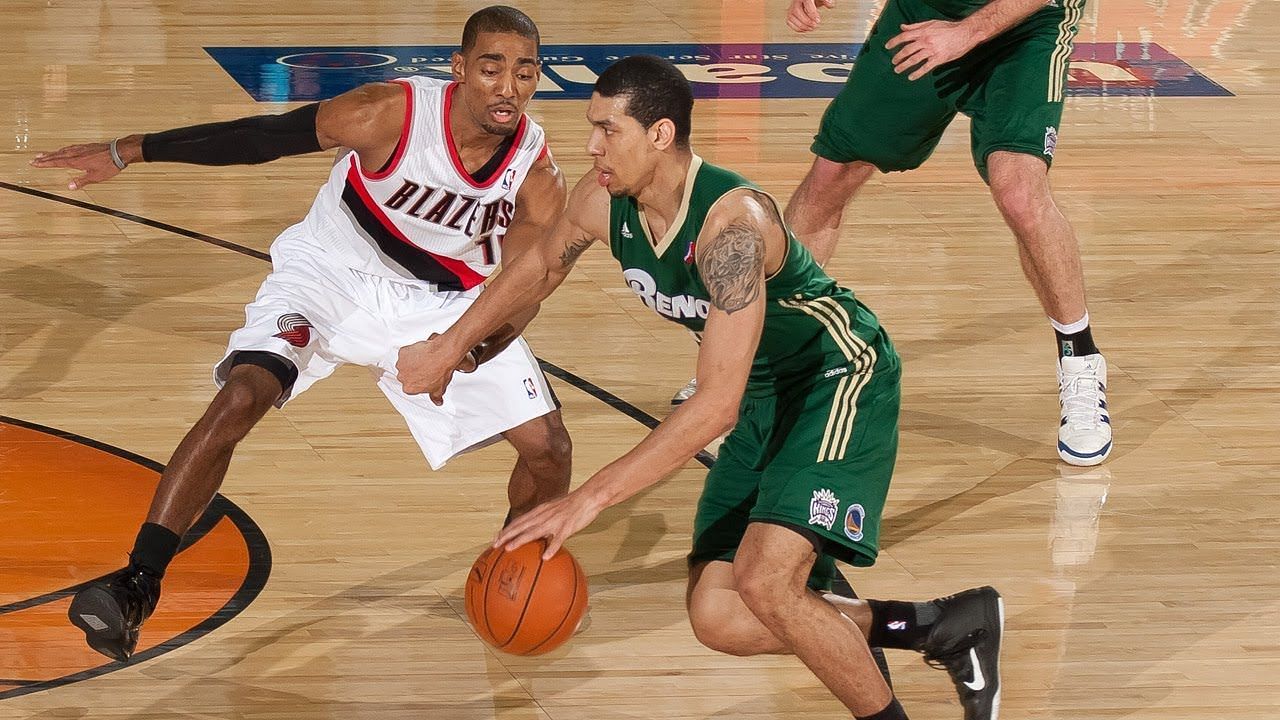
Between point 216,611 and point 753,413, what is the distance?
1.57 meters

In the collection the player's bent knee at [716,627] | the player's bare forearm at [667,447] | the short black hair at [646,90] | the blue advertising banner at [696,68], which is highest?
the short black hair at [646,90]

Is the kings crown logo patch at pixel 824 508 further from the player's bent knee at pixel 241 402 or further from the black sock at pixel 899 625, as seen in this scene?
the player's bent knee at pixel 241 402

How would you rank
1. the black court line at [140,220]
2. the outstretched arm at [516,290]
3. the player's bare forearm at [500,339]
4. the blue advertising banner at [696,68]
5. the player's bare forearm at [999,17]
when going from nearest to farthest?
1. the outstretched arm at [516,290]
2. the player's bare forearm at [500,339]
3. the player's bare forearm at [999,17]
4. the black court line at [140,220]
5. the blue advertising banner at [696,68]

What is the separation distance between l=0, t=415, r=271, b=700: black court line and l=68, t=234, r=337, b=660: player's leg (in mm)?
215

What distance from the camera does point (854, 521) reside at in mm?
4145

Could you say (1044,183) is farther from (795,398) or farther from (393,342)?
(393,342)

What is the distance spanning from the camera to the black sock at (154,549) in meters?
4.44

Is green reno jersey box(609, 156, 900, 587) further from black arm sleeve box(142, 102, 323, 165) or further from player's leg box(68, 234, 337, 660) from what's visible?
black arm sleeve box(142, 102, 323, 165)

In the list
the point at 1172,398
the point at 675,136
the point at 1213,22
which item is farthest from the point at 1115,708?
the point at 1213,22

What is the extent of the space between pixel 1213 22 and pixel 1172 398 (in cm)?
639

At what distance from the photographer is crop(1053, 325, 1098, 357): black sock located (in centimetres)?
611

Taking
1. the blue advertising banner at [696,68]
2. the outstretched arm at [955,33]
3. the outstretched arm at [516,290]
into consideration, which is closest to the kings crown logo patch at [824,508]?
the outstretched arm at [516,290]

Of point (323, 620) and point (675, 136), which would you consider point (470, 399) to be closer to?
point (323, 620)

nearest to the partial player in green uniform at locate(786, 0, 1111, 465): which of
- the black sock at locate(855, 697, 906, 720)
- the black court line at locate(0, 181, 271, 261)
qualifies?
the black sock at locate(855, 697, 906, 720)
